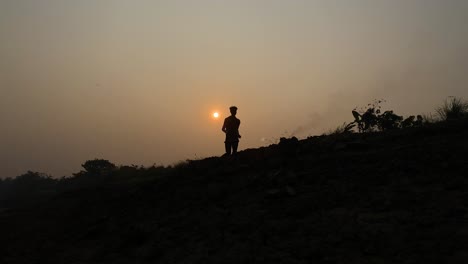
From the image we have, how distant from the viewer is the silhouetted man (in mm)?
13570

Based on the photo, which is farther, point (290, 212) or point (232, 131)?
point (232, 131)

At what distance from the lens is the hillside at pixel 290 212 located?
6.21m

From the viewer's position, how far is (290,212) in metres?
7.86

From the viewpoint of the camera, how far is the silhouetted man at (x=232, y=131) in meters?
13.6

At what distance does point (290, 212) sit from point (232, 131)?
19.7ft

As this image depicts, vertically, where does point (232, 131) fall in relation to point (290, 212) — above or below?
above

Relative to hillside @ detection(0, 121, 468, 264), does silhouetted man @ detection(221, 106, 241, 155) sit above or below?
above

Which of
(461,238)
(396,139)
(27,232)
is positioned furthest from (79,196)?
(461,238)

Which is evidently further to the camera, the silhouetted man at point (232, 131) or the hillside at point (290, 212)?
the silhouetted man at point (232, 131)

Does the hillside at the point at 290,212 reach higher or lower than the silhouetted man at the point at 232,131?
lower

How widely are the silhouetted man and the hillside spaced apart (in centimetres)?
59

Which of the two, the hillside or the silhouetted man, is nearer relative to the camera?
the hillside

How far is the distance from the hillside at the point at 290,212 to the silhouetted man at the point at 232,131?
0.59m

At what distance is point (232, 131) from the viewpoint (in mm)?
13633
